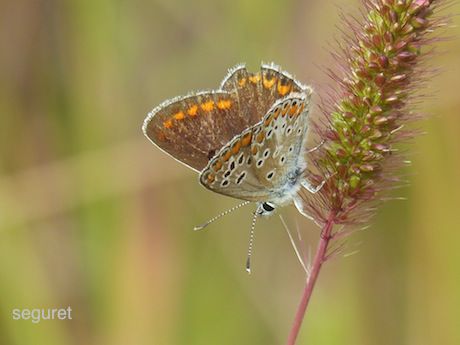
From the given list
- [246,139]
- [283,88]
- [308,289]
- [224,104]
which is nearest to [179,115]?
[224,104]

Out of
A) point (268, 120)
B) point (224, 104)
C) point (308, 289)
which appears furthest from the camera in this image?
point (224, 104)

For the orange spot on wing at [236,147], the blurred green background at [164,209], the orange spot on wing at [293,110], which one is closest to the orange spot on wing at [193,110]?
the orange spot on wing at [236,147]

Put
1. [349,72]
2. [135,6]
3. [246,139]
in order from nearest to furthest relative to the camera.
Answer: [349,72]
[246,139]
[135,6]

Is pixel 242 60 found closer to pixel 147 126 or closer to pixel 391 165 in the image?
pixel 147 126

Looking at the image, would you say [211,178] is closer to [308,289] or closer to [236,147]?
[236,147]

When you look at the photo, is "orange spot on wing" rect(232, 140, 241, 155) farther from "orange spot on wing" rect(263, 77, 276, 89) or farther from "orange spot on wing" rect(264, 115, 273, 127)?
"orange spot on wing" rect(263, 77, 276, 89)

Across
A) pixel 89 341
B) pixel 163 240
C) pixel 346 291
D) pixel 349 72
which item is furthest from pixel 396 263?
pixel 349 72
